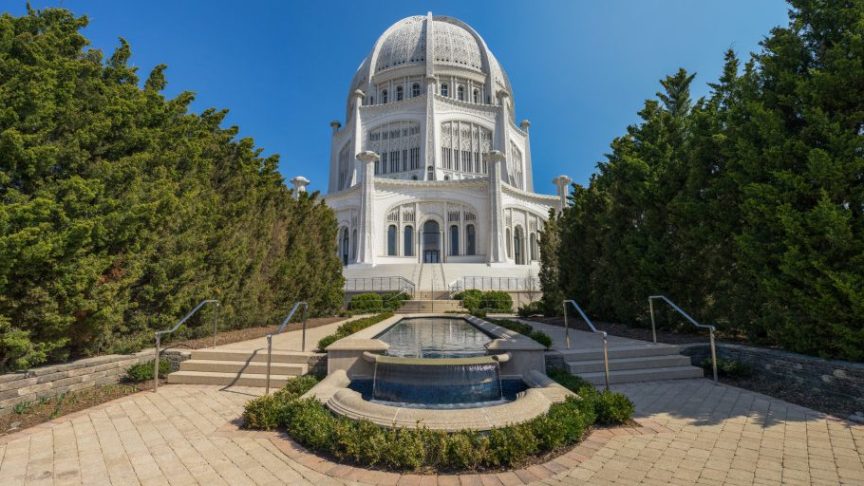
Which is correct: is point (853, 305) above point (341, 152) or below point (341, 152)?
below

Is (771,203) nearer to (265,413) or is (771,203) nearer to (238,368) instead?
(265,413)

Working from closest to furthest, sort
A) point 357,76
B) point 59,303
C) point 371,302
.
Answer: point 59,303 < point 371,302 < point 357,76

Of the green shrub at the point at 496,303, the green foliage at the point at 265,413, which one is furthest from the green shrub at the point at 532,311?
the green foliage at the point at 265,413

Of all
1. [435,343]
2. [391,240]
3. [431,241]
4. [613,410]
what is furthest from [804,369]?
[391,240]

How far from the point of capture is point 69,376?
699 centimetres

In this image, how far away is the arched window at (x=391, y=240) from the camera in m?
42.5

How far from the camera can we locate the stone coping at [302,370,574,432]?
4805 millimetres

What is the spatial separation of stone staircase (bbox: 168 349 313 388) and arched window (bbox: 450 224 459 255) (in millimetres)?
35027

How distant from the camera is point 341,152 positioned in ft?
183

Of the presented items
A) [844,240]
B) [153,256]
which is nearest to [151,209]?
[153,256]

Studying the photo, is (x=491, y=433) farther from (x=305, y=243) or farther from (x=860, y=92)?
(x=305, y=243)

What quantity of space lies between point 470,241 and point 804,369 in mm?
36439

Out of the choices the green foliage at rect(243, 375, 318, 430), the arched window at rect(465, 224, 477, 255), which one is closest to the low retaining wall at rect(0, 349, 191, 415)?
the green foliage at rect(243, 375, 318, 430)

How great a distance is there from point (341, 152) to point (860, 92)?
5389 centimetres
